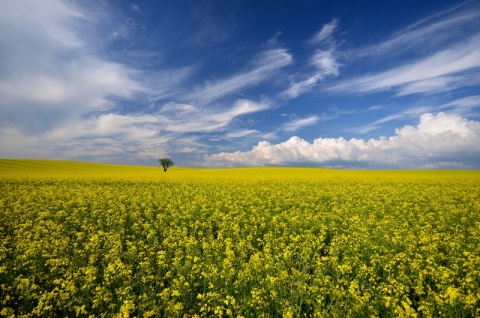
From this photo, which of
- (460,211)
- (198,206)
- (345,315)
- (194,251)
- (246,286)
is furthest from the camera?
(198,206)

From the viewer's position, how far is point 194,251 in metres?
8.38

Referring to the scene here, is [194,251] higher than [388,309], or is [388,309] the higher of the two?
[194,251]

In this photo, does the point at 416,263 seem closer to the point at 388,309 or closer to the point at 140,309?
the point at 388,309

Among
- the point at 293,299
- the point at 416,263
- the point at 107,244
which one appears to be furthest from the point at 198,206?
the point at 416,263

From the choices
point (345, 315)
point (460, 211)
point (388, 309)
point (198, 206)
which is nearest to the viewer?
point (345, 315)

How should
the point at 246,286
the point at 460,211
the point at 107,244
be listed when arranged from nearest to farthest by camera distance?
the point at 246,286 → the point at 107,244 → the point at 460,211

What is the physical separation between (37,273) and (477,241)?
1374cm

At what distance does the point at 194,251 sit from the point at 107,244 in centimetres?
318

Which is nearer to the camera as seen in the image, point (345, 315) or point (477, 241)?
point (345, 315)

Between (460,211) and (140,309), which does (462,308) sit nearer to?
(140,309)

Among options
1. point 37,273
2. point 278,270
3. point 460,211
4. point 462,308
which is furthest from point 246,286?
point 460,211

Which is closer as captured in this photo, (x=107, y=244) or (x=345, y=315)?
(x=345, y=315)

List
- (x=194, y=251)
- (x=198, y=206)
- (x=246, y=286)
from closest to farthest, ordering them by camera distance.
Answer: (x=246, y=286)
(x=194, y=251)
(x=198, y=206)

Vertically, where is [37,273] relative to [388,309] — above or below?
above
